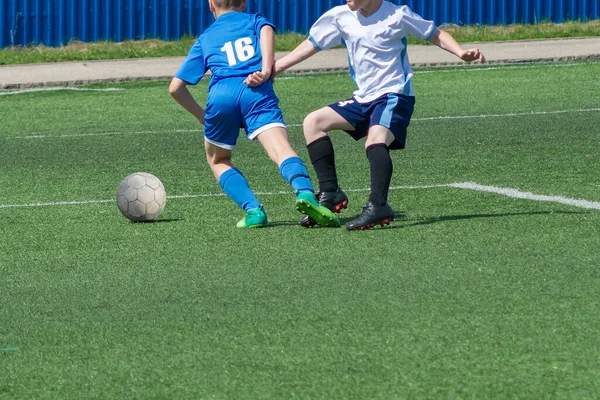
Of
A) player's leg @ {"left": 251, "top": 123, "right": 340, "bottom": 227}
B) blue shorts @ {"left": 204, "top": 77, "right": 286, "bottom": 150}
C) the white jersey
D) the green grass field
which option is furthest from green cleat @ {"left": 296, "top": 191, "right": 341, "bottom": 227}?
the white jersey

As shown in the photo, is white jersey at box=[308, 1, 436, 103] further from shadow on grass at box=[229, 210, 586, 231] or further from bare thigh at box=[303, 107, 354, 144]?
shadow on grass at box=[229, 210, 586, 231]

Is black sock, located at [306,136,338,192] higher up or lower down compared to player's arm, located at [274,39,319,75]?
lower down

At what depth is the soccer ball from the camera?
25.7ft

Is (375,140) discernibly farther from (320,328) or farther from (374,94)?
(320,328)

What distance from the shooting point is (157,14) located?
22875 mm

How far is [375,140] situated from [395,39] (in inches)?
25.9

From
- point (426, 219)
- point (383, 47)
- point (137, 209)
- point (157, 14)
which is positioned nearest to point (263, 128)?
point (383, 47)

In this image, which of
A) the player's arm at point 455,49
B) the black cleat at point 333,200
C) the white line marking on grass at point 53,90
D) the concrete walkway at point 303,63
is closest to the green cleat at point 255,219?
the black cleat at point 333,200

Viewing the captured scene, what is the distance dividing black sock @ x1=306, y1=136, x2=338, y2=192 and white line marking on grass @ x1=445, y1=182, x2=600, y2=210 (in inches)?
51.3

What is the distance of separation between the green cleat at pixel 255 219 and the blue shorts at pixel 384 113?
80cm

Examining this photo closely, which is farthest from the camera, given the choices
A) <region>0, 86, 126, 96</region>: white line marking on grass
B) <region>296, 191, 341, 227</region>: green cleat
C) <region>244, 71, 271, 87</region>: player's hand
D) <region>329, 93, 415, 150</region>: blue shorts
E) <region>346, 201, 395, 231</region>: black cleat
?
<region>0, 86, 126, 96</region>: white line marking on grass

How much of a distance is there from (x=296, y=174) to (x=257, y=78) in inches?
23.9

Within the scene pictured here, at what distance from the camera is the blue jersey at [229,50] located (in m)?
7.56

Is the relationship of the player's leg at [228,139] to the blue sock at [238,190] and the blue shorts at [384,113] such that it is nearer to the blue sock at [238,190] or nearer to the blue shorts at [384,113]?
the blue sock at [238,190]
